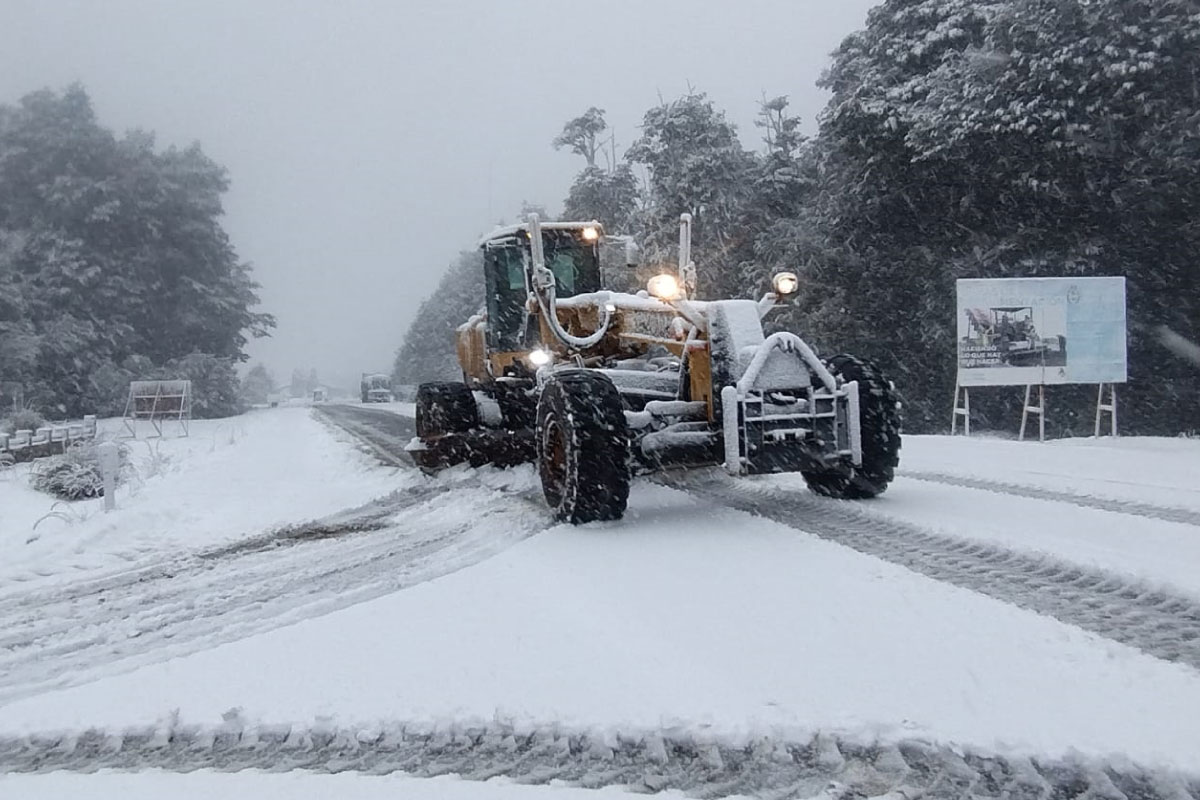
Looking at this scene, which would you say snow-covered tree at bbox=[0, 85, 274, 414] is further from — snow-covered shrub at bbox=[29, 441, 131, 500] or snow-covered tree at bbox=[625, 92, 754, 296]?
snow-covered shrub at bbox=[29, 441, 131, 500]

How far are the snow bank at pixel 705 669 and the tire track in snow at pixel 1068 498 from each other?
2.42 meters

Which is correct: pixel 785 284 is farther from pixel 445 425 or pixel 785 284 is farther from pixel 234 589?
pixel 445 425

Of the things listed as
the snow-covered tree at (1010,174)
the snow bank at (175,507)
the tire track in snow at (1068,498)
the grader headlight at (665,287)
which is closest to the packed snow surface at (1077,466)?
the tire track in snow at (1068,498)

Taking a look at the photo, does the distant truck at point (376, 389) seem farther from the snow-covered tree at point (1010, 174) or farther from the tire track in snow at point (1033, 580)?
the tire track in snow at point (1033, 580)

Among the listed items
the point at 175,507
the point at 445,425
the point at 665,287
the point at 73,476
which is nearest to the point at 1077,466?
the point at 665,287

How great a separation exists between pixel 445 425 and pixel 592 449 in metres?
4.28

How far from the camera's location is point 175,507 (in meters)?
8.53

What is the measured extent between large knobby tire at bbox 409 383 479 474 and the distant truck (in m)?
51.0

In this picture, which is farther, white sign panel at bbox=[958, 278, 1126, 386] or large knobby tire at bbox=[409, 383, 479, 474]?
white sign panel at bbox=[958, 278, 1126, 386]

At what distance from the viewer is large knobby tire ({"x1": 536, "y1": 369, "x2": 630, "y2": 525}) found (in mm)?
5984

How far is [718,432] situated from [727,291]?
20.0 meters

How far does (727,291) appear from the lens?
25.9 metres

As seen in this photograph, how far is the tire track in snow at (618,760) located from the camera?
2.43 metres

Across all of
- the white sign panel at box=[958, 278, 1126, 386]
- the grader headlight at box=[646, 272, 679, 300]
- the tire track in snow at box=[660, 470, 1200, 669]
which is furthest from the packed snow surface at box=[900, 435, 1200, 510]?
the grader headlight at box=[646, 272, 679, 300]
